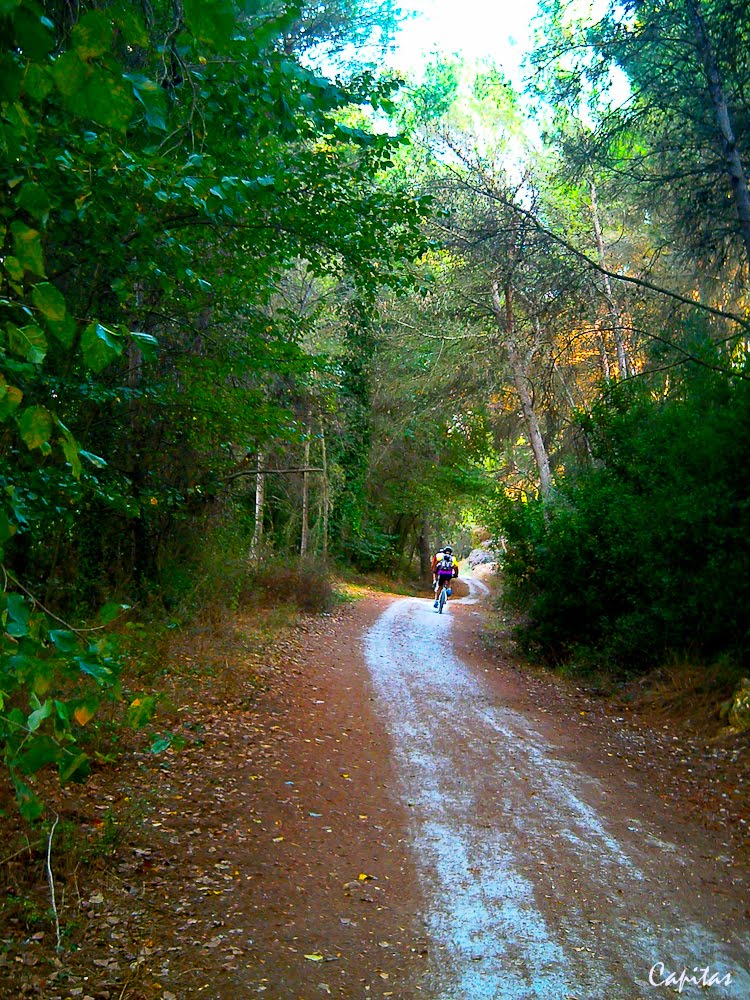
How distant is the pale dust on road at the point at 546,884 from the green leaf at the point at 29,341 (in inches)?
141

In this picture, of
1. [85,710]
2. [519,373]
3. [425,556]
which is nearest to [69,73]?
[85,710]

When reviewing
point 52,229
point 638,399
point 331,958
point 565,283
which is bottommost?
point 331,958

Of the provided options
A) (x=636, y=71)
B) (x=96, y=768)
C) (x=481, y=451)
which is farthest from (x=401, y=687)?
(x=481, y=451)

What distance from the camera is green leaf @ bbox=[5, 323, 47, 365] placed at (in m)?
1.80

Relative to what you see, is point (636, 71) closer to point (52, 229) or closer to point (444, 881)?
point (52, 229)

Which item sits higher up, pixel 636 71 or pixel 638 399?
pixel 636 71

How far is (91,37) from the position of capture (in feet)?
5.01

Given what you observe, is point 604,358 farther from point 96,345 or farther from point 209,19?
point 96,345

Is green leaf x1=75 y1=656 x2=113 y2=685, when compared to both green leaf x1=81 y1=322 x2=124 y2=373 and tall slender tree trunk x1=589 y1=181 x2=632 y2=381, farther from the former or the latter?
tall slender tree trunk x1=589 y1=181 x2=632 y2=381

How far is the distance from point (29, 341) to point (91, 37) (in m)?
0.68

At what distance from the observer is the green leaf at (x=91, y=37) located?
59.5 inches

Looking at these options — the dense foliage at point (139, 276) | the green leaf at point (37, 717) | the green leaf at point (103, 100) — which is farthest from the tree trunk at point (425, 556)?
the green leaf at point (103, 100)

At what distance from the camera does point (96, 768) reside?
261 inches

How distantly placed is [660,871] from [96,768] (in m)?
4.53
